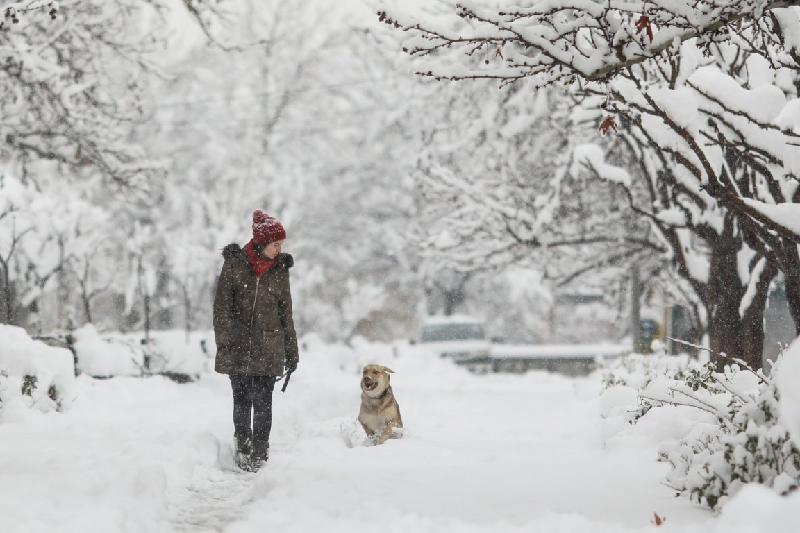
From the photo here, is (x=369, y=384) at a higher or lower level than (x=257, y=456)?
higher

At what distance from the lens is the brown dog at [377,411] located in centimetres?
714

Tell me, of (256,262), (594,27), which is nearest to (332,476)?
(256,262)

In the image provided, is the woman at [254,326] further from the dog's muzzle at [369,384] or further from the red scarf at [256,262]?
the dog's muzzle at [369,384]

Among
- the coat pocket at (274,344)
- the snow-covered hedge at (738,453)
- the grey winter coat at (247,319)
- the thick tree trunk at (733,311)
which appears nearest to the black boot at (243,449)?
the grey winter coat at (247,319)

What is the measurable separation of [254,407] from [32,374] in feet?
9.20

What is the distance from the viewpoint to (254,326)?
20.9 ft

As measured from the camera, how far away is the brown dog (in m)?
7.14

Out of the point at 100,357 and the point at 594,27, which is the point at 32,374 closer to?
the point at 100,357

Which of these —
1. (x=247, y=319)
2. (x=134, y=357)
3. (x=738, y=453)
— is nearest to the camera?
(x=738, y=453)

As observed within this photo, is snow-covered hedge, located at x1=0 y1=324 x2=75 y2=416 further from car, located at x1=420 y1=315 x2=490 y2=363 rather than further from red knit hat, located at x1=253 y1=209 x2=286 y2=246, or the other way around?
car, located at x1=420 y1=315 x2=490 y2=363

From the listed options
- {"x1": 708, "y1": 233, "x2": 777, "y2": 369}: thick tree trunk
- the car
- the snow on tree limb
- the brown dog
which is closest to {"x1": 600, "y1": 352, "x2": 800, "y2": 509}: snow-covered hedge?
the snow on tree limb

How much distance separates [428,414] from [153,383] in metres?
3.39

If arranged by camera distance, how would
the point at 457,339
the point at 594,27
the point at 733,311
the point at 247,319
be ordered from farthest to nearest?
the point at 457,339, the point at 733,311, the point at 247,319, the point at 594,27

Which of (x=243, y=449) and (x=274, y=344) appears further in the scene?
(x=243, y=449)
